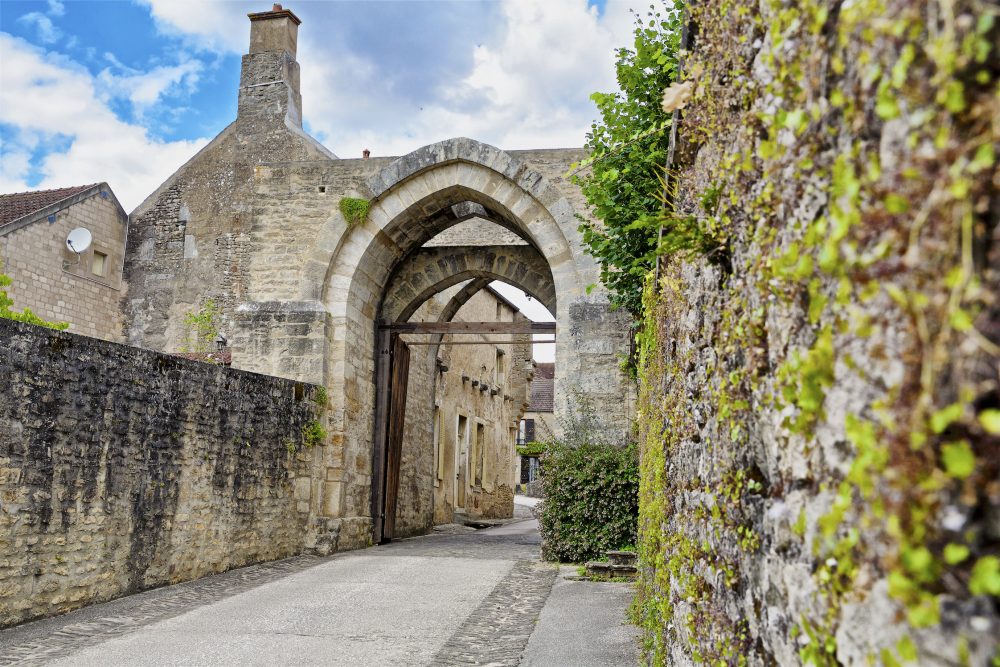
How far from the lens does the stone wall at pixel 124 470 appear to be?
5762 mm

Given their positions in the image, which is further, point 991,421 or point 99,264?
point 99,264

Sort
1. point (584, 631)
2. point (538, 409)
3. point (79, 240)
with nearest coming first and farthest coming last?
point (584, 631)
point (79, 240)
point (538, 409)

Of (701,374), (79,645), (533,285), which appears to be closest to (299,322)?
(533,285)

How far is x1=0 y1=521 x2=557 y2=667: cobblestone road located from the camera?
16.8 feet

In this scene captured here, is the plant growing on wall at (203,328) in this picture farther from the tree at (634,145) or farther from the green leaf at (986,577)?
the green leaf at (986,577)

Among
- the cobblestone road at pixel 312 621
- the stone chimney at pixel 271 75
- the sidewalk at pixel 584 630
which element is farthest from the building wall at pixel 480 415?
the sidewalk at pixel 584 630

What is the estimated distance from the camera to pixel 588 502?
944 cm

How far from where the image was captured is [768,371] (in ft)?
6.29

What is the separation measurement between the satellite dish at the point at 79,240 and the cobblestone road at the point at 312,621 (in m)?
9.69

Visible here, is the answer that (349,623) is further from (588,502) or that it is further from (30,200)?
(30,200)

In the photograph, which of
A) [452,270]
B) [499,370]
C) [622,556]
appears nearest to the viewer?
[622,556]

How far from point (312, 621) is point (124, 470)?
1936 millimetres

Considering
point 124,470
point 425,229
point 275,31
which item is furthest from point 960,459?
point 275,31

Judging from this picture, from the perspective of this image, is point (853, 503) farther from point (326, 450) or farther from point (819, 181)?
point (326, 450)
